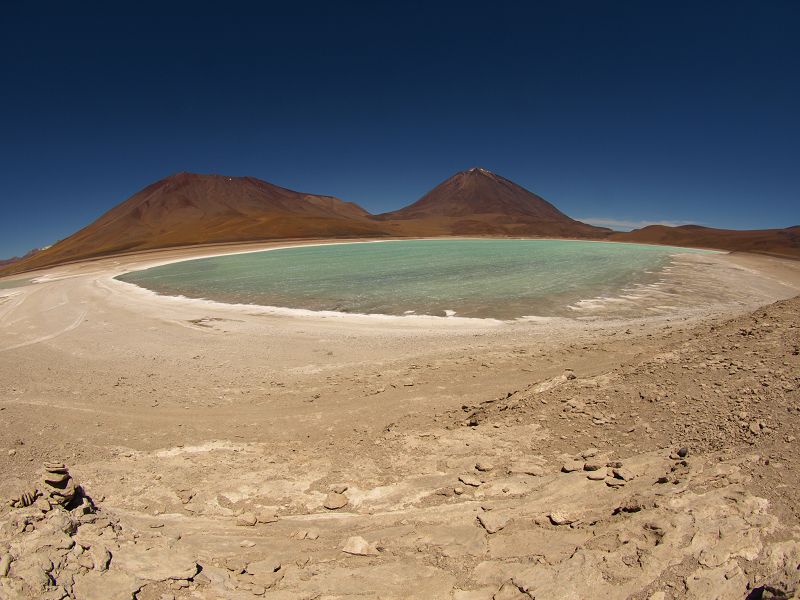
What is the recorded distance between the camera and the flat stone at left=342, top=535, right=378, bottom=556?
325 cm

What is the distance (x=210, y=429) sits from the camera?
18.6 feet

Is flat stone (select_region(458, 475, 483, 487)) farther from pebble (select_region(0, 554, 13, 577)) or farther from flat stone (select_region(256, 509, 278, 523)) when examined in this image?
pebble (select_region(0, 554, 13, 577))

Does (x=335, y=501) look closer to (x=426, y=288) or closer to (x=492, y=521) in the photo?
(x=492, y=521)

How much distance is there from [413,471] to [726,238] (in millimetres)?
72530

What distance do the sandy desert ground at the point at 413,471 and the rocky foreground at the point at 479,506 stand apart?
2cm

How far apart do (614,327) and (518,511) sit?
26.6ft

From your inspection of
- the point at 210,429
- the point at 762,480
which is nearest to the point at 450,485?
the point at 762,480

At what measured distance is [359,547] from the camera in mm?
3291

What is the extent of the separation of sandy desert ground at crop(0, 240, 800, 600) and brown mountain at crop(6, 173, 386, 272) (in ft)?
220

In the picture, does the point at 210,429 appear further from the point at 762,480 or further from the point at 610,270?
the point at 610,270

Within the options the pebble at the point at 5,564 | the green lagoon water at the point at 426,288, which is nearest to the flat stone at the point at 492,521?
the pebble at the point at 5,564

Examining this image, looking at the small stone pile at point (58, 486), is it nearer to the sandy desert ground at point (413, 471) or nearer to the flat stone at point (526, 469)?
the sandy desert ground at point (413, 471)

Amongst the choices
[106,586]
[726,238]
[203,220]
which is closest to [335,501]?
[106,586]

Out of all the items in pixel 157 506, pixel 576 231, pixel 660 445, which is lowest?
pixel 157 506
